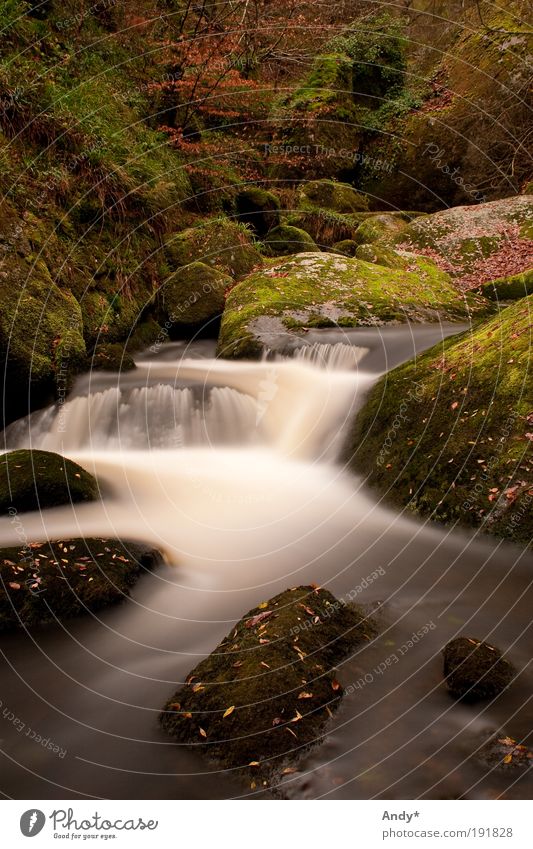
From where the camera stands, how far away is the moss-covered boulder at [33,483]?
16.7 feet

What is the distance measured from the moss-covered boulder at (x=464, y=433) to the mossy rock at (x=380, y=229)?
1093 centimetres

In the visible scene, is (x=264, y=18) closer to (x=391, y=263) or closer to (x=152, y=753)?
(x=391, y=263)

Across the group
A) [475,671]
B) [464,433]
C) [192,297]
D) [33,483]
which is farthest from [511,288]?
[475,671]

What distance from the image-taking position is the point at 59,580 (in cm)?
383

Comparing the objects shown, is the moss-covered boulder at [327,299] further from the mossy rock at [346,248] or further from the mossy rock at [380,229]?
the mossy rock at [380,229]

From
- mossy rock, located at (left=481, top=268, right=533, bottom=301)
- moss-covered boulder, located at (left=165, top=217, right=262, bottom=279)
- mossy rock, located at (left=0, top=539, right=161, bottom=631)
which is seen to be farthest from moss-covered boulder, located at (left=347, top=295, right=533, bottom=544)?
moss-covered boulder, located at (left=165, top=217, right=262, bottom=279)

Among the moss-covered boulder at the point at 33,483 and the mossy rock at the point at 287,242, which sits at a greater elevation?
the mossy rock at the point at 287,242

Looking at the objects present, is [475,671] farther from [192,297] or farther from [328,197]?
[328,197]

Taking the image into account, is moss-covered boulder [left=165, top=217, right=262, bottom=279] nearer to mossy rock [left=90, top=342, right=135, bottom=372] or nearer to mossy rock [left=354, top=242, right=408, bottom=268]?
mossy rock [left=354, top=242, right=408, bottom=268]

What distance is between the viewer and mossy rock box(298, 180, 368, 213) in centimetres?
1895

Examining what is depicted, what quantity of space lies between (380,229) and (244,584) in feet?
49.2

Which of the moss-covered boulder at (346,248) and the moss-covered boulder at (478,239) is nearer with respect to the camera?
the moss-covered boulder at (478,239)

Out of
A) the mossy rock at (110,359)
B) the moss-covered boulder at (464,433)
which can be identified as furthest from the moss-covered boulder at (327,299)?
the moss-covered boulder at (464,433)
